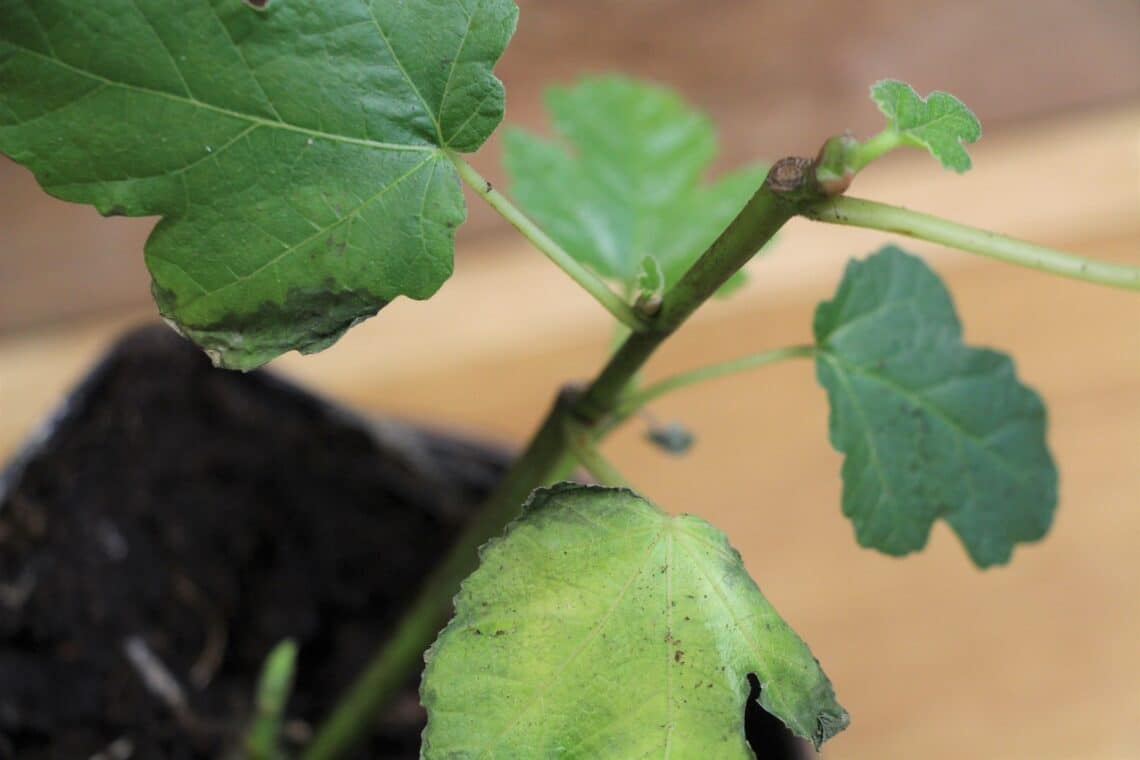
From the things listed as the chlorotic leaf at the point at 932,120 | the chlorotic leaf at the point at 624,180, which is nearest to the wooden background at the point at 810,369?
the chlorotic leaf at the point at 624,180

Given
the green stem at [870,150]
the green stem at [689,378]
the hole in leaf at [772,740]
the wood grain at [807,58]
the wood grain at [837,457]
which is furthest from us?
the wood grain at [807,58]

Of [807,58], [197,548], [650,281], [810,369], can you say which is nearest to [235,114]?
[650,281]

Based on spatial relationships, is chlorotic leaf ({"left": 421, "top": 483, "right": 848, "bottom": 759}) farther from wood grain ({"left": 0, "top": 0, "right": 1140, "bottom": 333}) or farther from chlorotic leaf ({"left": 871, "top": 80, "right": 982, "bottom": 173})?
wood grain ({"left": 0, "top": 0, "right": 1140, "bottom": 333})

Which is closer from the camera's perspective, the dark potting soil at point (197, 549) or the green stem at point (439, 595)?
the green stem at point (439, 595)

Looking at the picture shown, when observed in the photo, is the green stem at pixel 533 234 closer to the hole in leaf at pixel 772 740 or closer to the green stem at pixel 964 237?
the green stem at pixel 964 237

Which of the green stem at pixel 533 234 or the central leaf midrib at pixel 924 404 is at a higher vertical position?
the central leaf midrib at pixel 924 404
